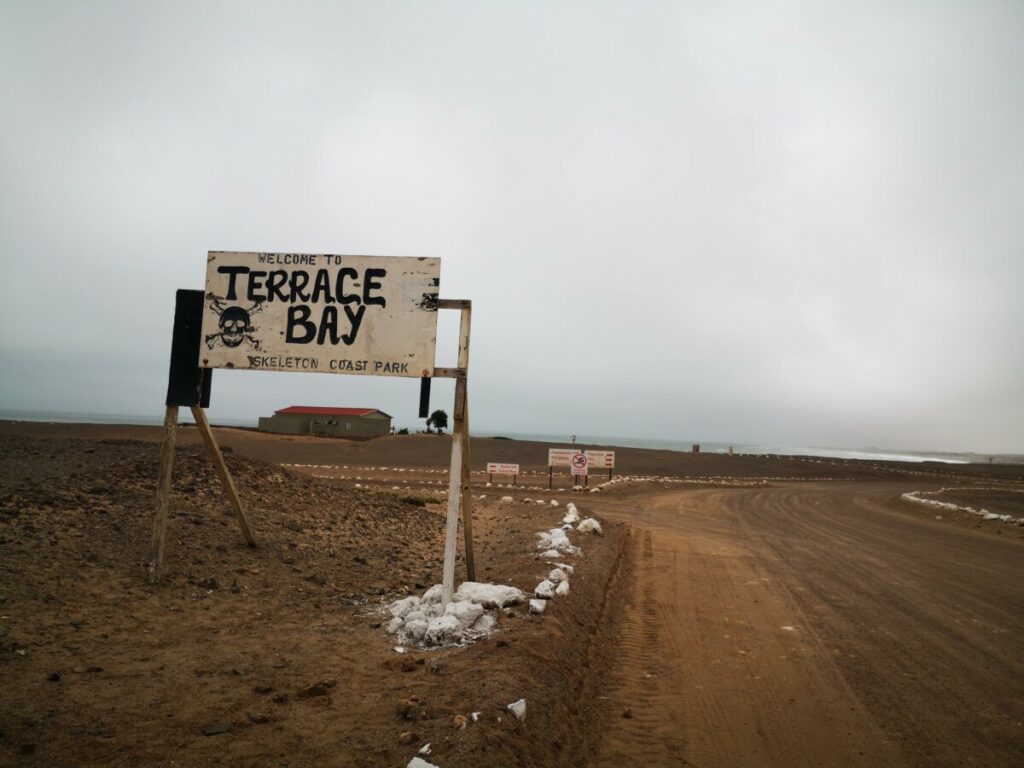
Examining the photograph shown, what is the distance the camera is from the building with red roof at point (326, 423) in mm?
62844

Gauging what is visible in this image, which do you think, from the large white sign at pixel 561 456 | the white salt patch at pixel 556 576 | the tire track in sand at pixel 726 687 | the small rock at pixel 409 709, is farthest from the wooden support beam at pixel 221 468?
the large white sign at pixel 561 456

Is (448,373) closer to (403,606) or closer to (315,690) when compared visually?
(403,606)

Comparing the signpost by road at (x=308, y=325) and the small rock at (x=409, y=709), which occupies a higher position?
the signpost by road at (x=308, y=325)

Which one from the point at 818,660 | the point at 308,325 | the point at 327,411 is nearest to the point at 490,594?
the point at 818,660

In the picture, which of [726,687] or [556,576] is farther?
[556,576]

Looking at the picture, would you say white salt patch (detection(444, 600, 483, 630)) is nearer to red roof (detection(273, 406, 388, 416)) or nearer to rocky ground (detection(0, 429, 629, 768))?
rocky ground (detection(0, 429, 629, 768))

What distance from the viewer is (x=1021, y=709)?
4996 millimetres

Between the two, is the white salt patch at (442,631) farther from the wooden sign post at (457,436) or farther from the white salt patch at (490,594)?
the white salt patch at (490,594)

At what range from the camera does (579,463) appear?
1159 inches

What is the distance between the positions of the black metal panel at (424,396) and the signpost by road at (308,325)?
2 cm

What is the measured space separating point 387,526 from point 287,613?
19.4ft

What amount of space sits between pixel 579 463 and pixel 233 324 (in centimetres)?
2359

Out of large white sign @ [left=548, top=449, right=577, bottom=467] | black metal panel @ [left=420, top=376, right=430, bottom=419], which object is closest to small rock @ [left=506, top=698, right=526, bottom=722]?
black metal panel @ [left=420, top=376, right=430, bottom=419]

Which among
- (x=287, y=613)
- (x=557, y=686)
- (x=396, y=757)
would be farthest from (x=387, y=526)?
(x=396, y=757)
